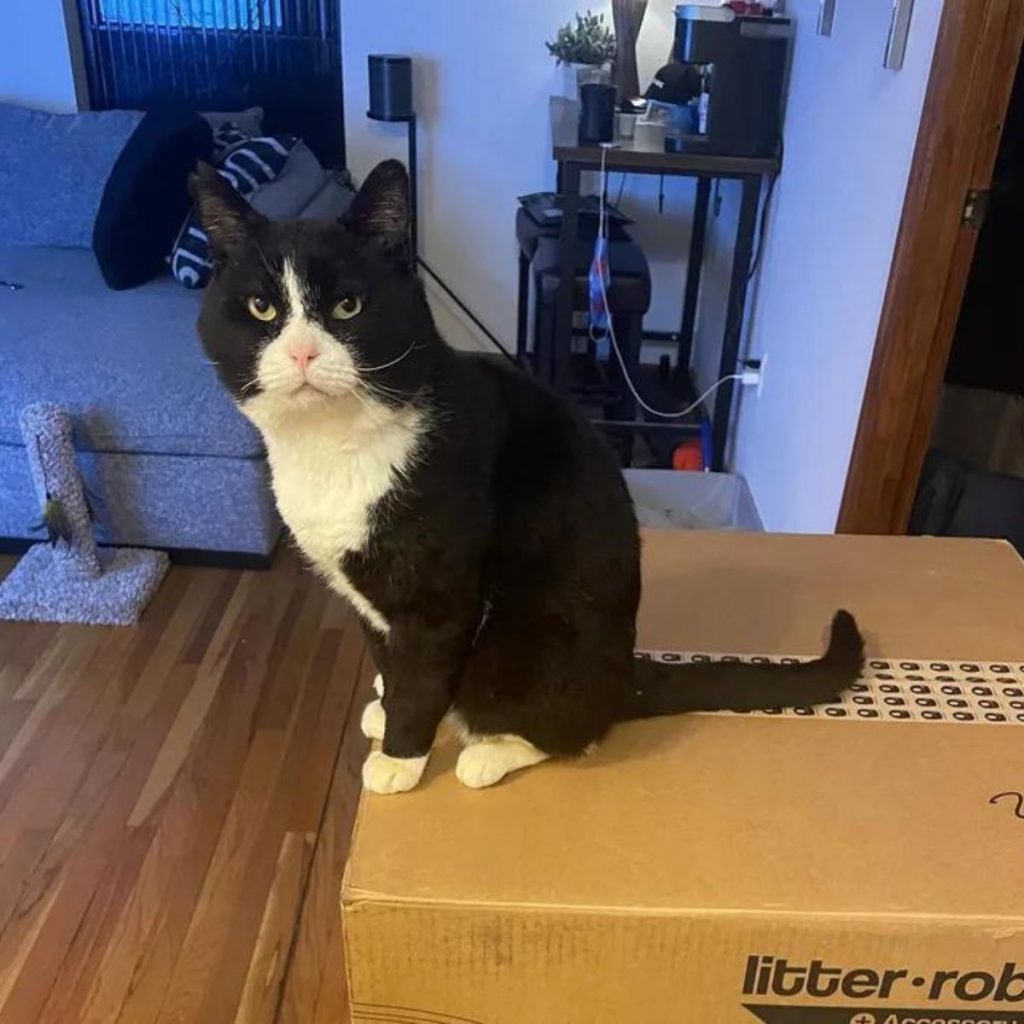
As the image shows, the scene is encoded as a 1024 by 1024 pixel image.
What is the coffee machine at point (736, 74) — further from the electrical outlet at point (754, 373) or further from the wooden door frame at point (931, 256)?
the wooden door frame at point (931, 256)

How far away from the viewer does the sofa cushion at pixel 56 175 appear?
2.85m

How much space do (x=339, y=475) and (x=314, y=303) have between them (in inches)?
5.9

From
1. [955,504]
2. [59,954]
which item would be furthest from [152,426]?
[955,504]

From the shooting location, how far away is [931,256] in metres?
1.41

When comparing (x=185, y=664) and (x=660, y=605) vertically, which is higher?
(x=660, y=605)

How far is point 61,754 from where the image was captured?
5.91 ft

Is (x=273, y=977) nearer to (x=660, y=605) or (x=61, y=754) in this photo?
(x=61, y=754)

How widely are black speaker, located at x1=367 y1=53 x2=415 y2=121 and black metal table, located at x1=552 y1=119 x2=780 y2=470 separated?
56 centimetres

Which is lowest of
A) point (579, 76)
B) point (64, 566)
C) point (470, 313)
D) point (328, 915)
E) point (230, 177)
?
point (328, 915)

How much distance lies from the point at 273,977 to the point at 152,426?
45.9 inches

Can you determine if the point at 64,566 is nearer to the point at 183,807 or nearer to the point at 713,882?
the point at 183,807

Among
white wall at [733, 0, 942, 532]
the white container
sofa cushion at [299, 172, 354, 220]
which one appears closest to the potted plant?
white wall at [733, 0, 942, 532]

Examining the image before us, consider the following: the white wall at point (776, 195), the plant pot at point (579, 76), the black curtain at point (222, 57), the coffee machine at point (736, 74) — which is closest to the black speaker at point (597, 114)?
the coffee machine at point (736, 74)

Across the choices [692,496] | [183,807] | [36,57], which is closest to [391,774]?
[183,807]
